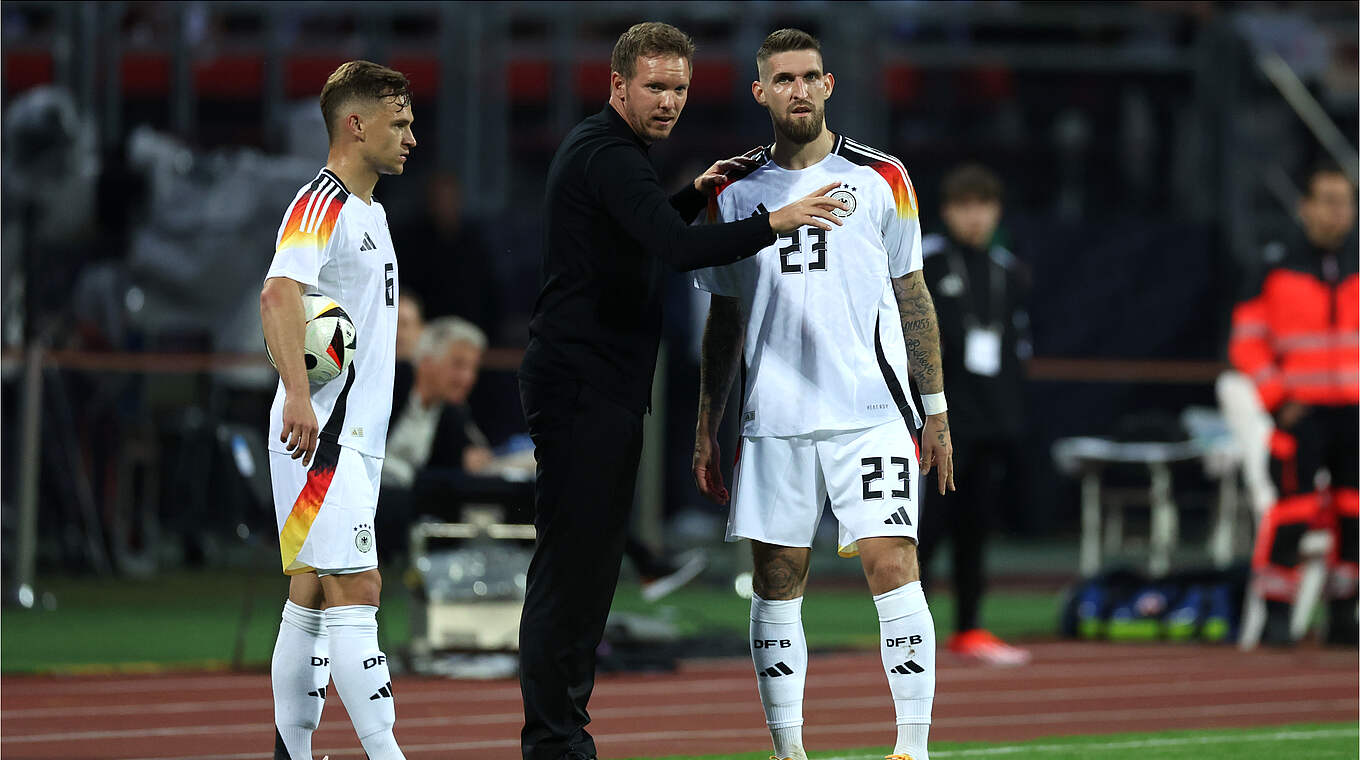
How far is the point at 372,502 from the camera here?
563 centimetres

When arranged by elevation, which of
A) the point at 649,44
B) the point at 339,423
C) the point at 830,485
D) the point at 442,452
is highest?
the point at 649,44

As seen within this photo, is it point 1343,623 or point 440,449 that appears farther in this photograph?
point 1343,623

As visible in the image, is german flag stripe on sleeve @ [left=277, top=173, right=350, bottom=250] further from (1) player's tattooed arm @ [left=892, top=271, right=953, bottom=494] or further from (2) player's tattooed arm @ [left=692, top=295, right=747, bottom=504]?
(1) player's tattooed arm @ [left=892, top=271, right=953, bottom=494]

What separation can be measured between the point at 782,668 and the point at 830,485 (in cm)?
55

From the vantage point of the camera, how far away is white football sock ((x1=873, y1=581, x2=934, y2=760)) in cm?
572

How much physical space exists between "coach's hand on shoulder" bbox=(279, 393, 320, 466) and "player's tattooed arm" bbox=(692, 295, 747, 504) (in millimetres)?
1191

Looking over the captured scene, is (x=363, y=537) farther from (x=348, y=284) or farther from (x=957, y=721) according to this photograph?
(x=957, y=721)

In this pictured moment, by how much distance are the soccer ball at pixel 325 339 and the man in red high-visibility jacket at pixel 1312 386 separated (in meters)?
6.58

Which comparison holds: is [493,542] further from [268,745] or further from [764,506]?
[764,506]

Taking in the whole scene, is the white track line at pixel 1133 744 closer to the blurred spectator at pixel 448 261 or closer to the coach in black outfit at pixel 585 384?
the coach in black outfit at pixel 585 384

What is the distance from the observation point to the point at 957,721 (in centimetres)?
789

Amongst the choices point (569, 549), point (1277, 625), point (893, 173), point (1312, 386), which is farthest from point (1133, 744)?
point (1312, 386)

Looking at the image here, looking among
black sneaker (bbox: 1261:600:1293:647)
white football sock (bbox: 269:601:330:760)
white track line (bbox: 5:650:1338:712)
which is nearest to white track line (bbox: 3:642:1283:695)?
white track line (bbox: 5:650:1338:712)

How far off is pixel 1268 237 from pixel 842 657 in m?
8.02
